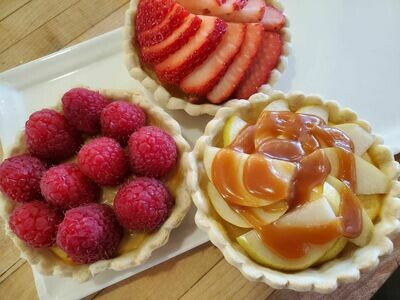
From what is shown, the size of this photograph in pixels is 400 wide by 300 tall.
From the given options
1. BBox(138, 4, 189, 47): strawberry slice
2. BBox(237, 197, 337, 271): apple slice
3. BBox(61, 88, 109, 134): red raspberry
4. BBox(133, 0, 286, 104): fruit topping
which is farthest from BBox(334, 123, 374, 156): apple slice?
BBox(61, 88, 109, 134): red raspberry

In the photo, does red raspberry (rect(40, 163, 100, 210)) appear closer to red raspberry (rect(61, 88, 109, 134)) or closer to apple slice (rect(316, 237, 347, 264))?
red raspberry (rect(61, 88, 109, 134))

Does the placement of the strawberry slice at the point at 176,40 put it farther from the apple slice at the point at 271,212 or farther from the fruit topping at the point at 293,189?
Answer: the apple slice at the point at 271,212

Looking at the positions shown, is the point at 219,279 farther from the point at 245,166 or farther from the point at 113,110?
the point at 113,110

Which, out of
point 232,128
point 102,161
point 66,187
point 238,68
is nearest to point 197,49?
point 238,68

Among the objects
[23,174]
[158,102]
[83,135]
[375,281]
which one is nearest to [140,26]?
[158,102]

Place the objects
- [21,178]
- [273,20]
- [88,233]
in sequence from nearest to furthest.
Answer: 1. [88,233]
2. [21,178]
3. [273,20]

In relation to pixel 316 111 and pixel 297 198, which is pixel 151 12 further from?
pixel 297 198
